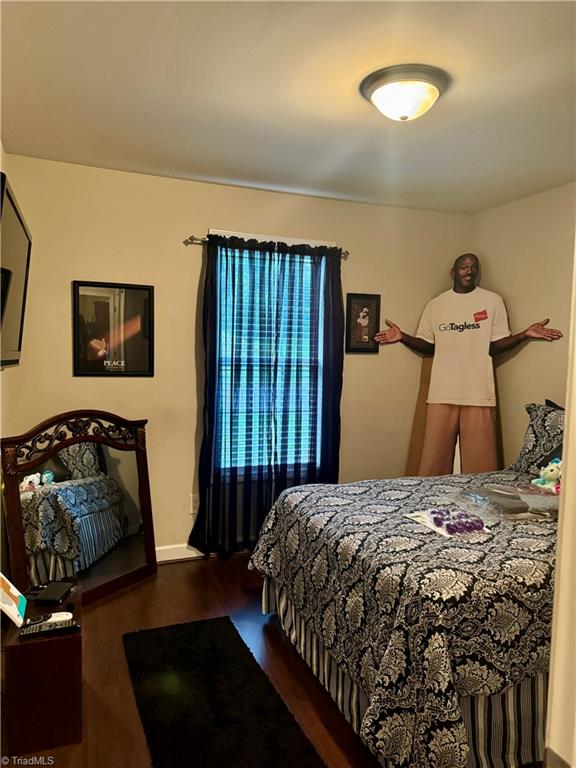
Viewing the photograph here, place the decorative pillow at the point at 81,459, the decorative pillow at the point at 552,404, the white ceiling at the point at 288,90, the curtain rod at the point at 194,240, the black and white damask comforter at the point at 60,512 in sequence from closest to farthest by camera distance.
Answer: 1. the white ceiling at the point at 288,90
2. the black and white damask comforter at the point at 60,512
3. the decorative pillow at the point at 81,459
4. the decorative pillow at the point at 552,404
5. the curtain rod at the point at 194,240

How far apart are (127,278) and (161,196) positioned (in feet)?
1.94

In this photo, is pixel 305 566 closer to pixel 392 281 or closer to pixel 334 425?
pixel 334 425

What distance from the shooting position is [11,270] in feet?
7.29

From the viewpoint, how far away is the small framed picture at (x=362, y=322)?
408cm

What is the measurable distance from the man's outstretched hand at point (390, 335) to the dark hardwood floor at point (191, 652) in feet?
6.32

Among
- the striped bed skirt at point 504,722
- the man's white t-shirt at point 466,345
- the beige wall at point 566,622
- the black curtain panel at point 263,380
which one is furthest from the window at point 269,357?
the beige wall at point 566,622

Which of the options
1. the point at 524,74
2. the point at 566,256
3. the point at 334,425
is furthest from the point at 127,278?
the point at 566,256

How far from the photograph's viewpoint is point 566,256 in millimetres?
3562

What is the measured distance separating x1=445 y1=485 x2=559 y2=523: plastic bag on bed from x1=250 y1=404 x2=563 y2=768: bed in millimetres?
76

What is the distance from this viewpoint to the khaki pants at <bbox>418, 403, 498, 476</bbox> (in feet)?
12.8

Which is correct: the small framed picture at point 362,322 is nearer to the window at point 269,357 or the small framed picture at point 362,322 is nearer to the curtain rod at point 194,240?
the window at point 269,357

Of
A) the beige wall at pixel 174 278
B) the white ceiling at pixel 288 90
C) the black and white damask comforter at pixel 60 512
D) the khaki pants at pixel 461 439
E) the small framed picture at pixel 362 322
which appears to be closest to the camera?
the white ceiling at pixel 288 90

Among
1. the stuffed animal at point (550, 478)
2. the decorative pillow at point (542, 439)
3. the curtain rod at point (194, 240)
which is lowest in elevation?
the stuffed animal at point (550, 478)

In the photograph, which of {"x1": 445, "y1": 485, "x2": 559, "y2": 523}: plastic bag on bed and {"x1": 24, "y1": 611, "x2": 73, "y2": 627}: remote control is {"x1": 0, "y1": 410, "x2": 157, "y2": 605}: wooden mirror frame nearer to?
{"x1": 24, "y1": 611, "x2": 73, "y2": 627}: remote control
